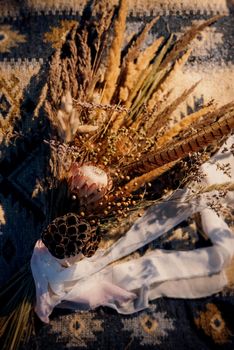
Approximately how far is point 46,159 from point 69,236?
0.35 m

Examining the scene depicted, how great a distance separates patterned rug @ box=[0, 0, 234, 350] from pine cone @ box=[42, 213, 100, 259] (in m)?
0.23

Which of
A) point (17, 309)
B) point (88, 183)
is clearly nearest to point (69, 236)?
point (88, 183)

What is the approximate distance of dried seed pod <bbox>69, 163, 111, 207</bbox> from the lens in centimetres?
114

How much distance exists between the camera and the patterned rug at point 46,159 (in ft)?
4.17

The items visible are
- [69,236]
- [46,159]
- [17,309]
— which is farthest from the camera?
[46,159]

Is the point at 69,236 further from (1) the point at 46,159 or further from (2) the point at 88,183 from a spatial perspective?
(1) the point at 46,159

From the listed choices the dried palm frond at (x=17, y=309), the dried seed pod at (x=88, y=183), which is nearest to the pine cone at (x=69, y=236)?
the dried seed pod at (x=88, y=183)

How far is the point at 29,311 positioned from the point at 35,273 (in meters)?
0.11

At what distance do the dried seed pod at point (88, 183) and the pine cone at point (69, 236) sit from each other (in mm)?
59

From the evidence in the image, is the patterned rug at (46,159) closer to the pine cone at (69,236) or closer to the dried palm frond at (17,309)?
the dried palm frond at (17,309)

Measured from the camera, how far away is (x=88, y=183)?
114cm

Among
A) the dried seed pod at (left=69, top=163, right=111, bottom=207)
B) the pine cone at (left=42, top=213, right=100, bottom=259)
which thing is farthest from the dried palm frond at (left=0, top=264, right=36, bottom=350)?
the dried seed pod at (left=69, top=163, right=111, bottom=207)

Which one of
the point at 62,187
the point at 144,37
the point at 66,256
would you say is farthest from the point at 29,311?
the point at 144,37

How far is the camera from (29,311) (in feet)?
4.07
